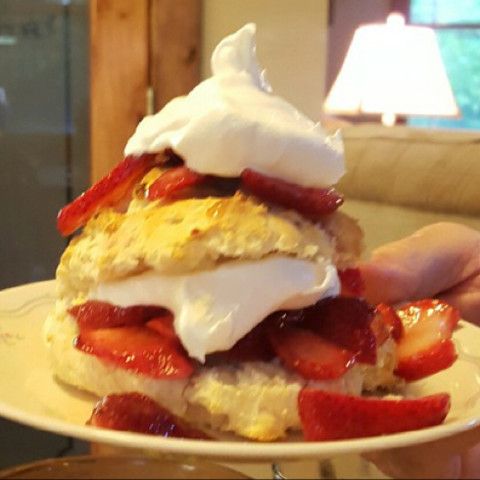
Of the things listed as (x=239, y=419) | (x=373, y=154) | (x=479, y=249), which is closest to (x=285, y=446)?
(x=239, y=419)

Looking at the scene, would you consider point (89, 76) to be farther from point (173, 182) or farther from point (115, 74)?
point (173, 182)

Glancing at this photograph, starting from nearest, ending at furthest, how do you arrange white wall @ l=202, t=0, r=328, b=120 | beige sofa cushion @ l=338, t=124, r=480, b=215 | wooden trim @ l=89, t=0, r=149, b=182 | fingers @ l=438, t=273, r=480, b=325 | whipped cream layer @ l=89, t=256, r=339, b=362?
whipped cream layer @ l=89, t=256, r=339, b=362
fingers @ l=438, t=273, r=480, b=325
beige sofa cushion @ l=338, t=124, r=480, b=215
wooden trim @ l=89, t=0, r=149, b=182
white wall @ l=202, t=0, r=328, b=120

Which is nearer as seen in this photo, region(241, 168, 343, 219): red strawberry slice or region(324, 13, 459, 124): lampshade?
region(241, 168, 343, 219): red strawberry slice

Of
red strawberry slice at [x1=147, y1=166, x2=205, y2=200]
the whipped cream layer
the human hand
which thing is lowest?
the human hand

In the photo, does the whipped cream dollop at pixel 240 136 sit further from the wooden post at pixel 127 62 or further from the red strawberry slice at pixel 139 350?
the wooden post at pixel 127 62

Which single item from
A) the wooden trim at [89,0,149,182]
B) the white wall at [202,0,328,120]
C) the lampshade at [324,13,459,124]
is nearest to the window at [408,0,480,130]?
the lampshade at [324,13,459,124]

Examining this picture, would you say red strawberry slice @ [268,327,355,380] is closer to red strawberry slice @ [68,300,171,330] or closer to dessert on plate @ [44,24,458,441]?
dessert on plate @ [44,24,458,441]
